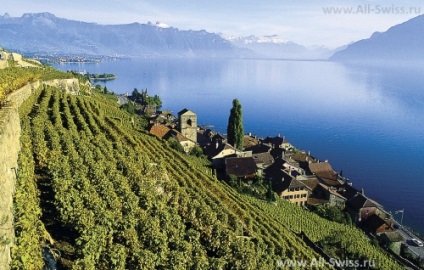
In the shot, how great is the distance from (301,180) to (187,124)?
26347 mm

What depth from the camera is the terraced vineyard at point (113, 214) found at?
15.8 metres

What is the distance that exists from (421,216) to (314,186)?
20344 millimetres

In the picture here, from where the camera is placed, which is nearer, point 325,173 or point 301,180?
point 301,180

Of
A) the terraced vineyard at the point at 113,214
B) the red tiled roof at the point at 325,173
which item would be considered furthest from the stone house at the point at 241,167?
the terraced vineyard at the point at 113,214

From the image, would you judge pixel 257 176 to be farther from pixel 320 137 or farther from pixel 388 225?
pixel 320 137

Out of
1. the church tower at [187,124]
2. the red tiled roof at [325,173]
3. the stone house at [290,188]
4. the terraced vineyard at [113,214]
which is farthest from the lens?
the church tower at [187,124]

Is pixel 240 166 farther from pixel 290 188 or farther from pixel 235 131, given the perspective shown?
pixel 235 131

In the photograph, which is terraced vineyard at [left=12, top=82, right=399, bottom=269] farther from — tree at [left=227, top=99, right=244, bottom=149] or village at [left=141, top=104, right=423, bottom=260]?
tree at [left=227, top=99, right=244, bottom=149]

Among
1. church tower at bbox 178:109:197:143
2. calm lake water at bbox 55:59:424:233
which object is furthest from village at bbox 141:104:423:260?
calm lake water at bbox 55:59:424:233

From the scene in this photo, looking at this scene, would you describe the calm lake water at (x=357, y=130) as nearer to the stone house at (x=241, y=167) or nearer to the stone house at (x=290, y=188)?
the stone house at (x=290, y=188)

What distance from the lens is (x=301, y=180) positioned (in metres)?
62.7

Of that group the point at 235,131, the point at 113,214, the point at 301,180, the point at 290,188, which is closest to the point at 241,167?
the point at 290,188

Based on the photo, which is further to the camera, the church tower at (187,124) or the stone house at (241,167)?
the church tower at (187,124)

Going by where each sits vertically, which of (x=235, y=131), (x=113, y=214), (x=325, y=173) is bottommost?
(x=325, y=173)
